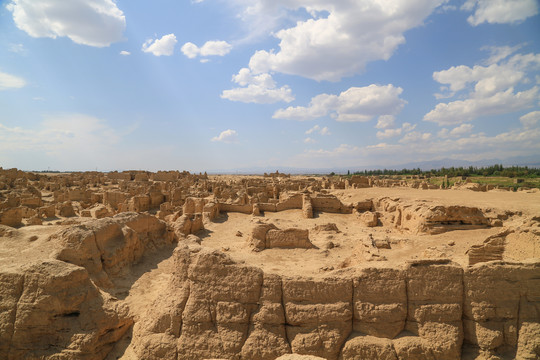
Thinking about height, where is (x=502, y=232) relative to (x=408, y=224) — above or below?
above

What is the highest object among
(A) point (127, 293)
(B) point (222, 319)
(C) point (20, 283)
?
(C) point (20, 283)

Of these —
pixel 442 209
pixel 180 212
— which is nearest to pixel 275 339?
pixel 442 209

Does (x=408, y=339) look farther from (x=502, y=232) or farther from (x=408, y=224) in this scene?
(x=408, y=224)

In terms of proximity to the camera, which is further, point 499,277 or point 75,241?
point 75,241

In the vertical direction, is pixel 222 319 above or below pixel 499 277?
below

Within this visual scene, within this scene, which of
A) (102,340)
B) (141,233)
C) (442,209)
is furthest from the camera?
(442,209)

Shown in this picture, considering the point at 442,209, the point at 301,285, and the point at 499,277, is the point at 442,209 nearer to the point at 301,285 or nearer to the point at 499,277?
the point at 499,277

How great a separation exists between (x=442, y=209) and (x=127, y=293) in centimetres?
1345

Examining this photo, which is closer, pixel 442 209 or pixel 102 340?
pixel 102 340

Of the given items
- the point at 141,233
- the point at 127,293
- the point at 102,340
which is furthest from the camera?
the point at 141,233

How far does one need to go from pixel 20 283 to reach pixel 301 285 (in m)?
5.53

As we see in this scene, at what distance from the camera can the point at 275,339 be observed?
556 cm

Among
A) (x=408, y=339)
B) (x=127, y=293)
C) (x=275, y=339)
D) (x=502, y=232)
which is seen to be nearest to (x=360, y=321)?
(x=408, y=339)

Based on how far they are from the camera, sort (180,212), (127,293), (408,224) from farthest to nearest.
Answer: (180,212) < (408,224) < (127,293)
